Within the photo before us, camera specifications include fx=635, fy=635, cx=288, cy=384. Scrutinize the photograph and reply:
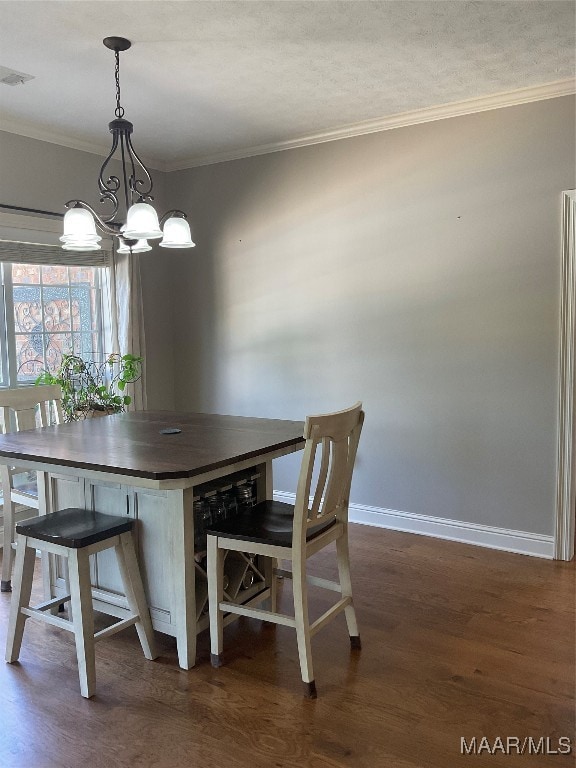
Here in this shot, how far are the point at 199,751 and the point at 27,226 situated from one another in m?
3.19

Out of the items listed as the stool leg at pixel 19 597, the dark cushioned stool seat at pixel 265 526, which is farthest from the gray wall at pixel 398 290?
the stool leg at pixel 19 597

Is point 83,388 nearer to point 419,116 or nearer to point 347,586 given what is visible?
point 347,586

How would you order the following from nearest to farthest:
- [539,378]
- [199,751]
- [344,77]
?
[199,751] → [344,77] → [539,378]

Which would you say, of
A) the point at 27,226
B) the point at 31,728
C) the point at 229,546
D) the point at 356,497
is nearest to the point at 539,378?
the point at 356,497

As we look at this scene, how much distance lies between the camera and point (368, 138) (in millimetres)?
4031

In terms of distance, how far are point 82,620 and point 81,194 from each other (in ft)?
9.84

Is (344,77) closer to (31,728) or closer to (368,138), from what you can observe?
(368,138)

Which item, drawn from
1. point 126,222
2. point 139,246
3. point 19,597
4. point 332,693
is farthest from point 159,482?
point 139,246

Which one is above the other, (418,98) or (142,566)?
(418,98)

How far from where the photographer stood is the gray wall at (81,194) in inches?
153

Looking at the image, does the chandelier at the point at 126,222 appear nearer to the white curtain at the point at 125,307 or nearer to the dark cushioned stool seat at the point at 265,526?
the dark cushioned stool seat at the point at 265,526

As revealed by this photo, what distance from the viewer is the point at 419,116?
3.81m

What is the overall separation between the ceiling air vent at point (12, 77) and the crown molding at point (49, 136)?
24.9 inches

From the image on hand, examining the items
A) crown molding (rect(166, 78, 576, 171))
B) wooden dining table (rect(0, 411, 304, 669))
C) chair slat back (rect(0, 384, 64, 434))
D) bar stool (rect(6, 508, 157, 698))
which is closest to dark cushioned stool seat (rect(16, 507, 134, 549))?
bar stool (rect(6, 508, 157, 698))
